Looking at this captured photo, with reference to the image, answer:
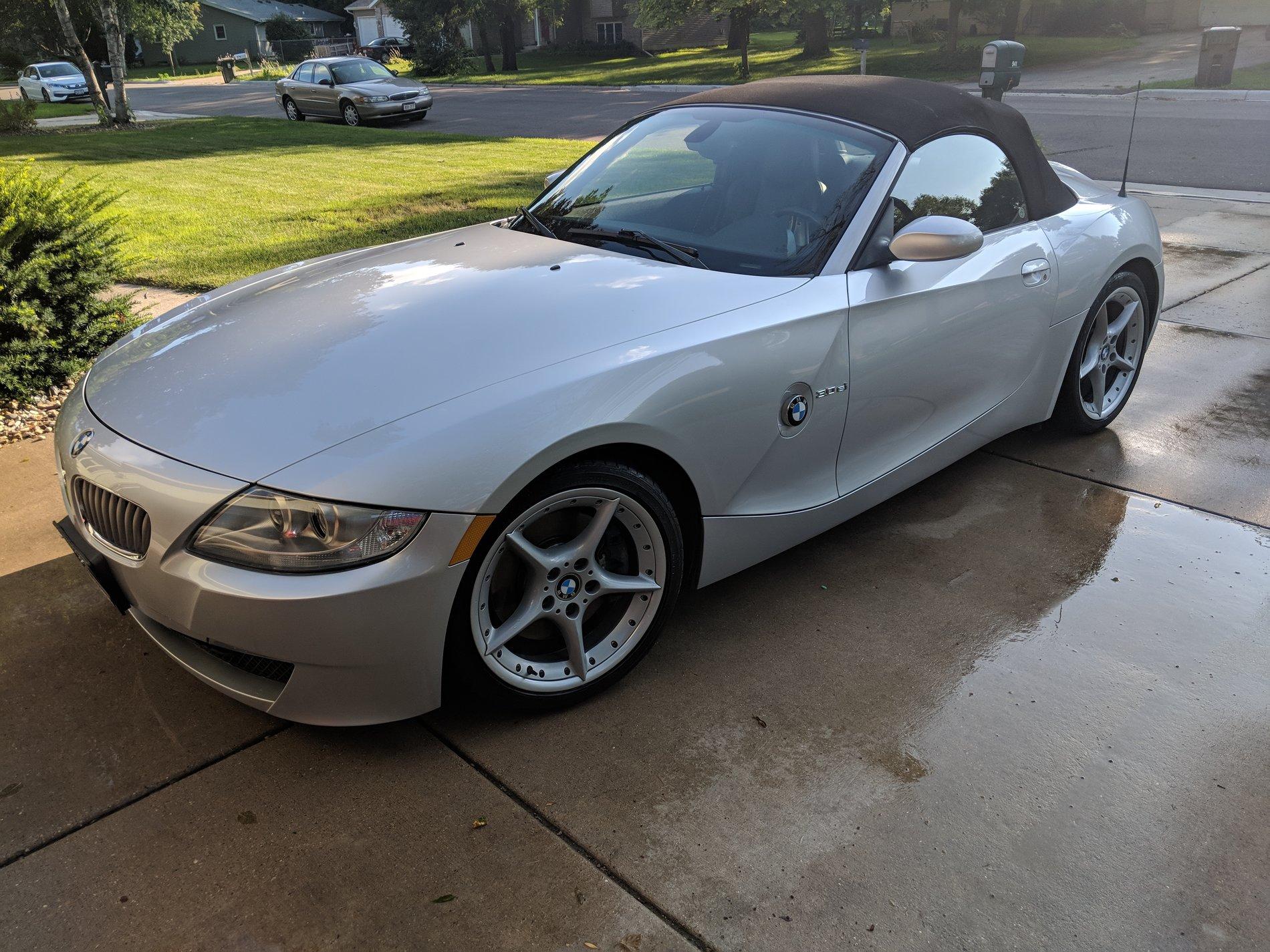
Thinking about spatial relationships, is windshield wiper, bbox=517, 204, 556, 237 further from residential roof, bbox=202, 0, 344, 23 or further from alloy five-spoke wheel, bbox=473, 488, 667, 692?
residential roof, bbox=202, 0, 344, 23

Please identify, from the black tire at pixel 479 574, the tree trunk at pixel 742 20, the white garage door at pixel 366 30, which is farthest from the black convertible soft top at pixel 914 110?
the white garage door at pixel 366 30

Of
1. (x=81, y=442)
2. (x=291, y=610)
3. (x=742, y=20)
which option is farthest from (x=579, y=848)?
(x=742, y=20)

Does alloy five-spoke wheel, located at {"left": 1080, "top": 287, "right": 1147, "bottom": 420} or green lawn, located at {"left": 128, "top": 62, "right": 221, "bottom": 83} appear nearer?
alloy five-spoke wheel, located at {"left": 1080, "top": 287, "right": 1147, "bottom": 420}

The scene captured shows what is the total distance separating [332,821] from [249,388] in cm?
109

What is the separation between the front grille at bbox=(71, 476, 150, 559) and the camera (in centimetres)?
230

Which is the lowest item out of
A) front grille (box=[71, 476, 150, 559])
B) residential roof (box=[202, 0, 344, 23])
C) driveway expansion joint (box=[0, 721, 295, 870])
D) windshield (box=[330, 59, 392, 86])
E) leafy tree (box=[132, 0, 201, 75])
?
driveway expansion joint (box=[0, 721, 295, 870])

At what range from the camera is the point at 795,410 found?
9.32ft

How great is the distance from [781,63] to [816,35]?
5.61ft

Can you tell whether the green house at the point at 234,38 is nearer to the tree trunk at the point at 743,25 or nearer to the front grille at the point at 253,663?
the tree trunk at the point at 743,25

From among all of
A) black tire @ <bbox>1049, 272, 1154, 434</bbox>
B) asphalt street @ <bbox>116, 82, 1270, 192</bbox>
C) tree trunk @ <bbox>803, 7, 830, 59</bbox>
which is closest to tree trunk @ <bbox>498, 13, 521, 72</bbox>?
asphalt street @ <bbox>116, 82, 1270, 192</bbox>

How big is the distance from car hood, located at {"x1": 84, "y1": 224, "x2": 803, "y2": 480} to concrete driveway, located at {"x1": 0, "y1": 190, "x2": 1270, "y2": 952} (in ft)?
2.70

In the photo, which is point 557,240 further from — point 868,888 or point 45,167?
point 45,167

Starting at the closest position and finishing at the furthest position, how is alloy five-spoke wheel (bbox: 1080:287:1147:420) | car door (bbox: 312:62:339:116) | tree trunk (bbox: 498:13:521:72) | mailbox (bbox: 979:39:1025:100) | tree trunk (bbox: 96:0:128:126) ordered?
alloy five-spoke wheel (bbox: 1080:287:1147:420)
mailbox (bbox: 979:39:1025:100)
tree trunk (bbox: 96:0:128:126)
car door (bbox: 312:62:339:116)
tree trunk (bbox: 498:13:521:72)

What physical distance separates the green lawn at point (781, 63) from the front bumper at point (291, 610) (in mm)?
25689
